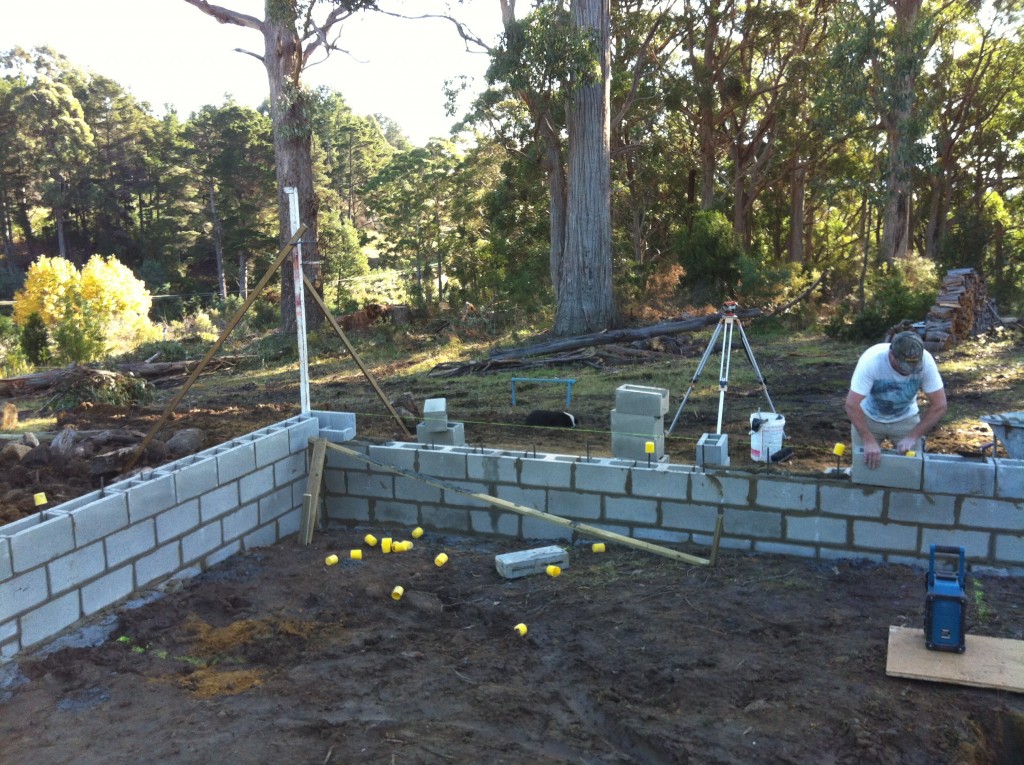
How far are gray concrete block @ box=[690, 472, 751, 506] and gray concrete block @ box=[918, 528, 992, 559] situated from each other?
1146mm

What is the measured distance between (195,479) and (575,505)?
2602mm

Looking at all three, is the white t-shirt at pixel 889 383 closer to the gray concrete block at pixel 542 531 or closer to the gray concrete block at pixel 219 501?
the gray concrete block at pixel 542 531

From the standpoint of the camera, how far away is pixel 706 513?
5930mm

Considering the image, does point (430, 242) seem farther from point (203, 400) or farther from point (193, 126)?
point (203, 400)

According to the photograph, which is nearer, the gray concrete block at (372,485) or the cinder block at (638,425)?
the gray concrete block at (372,485)

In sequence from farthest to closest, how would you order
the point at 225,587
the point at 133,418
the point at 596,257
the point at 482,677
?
the point at 596,257
the point at 133,418
the point at 225,587
the point at 482,677

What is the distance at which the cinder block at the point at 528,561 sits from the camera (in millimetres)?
5652

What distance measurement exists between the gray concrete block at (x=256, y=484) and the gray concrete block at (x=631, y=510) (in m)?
2.47

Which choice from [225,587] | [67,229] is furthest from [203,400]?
[67,229]

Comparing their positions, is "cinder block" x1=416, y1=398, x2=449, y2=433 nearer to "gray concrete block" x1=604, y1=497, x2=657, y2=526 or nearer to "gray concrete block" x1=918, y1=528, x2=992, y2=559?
"gray concrete block" x1=604, y1=497, x2=657, y2=526

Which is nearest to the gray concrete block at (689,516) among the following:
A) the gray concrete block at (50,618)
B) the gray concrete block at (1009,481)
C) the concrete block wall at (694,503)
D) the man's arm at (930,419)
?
the concrete block wall at (694,503)

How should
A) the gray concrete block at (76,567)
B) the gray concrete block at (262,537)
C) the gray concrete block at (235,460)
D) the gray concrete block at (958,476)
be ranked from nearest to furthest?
the gray concrete block at (76,567)
the gray concrete block at (958,476)
the gray concrete block at (235,460)
the gray concrete block at (262,537)

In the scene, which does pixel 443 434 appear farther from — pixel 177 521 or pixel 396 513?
pixel 177 521

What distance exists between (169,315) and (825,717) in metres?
42.0
